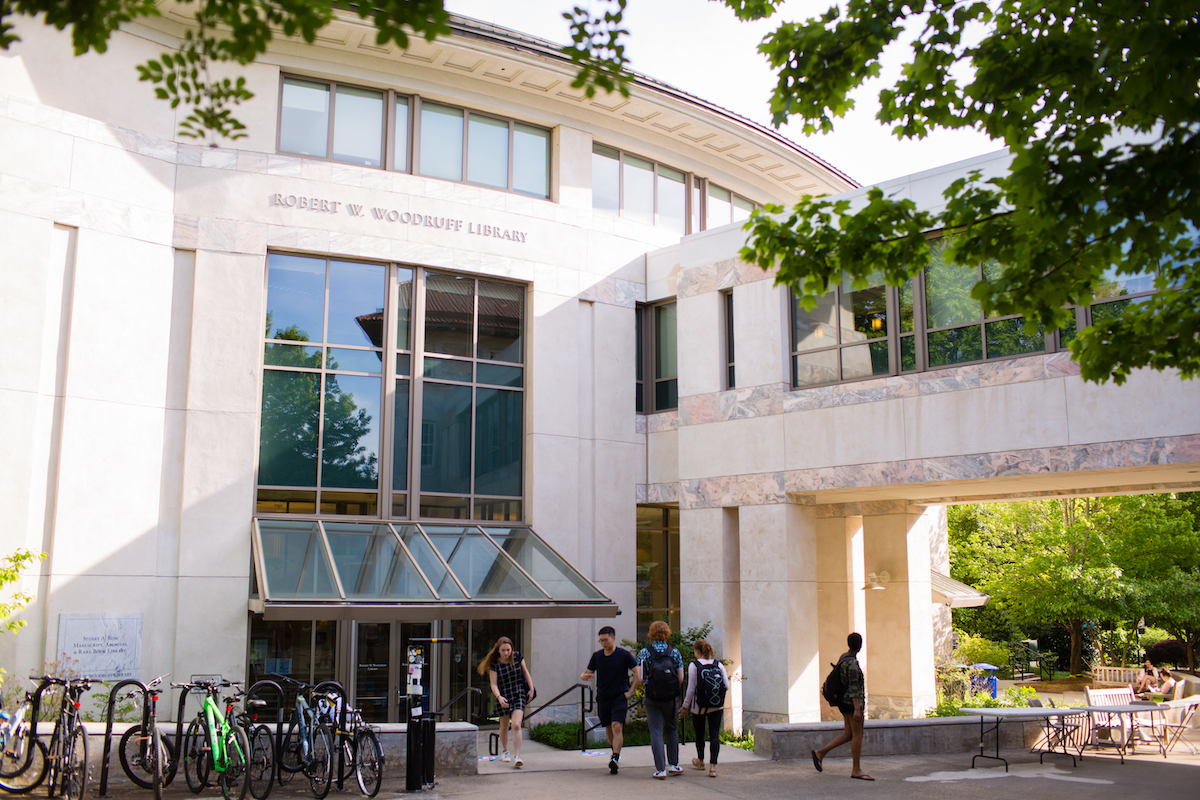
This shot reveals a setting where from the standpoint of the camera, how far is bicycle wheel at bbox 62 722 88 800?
32.1 ft

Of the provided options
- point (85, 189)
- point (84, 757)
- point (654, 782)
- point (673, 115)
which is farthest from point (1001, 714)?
point (85, 189)

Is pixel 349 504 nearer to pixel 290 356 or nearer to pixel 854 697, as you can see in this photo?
pixel 290 356

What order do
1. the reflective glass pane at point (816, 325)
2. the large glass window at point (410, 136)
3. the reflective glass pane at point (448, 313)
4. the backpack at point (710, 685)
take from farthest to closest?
the reflective glass pane at point (448, 313) → the large glass window at point (410, 136) → the reflective glass pane at point (816, 325) → the backpack at point (710, 685)

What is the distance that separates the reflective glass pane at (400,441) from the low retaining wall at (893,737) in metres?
7.07

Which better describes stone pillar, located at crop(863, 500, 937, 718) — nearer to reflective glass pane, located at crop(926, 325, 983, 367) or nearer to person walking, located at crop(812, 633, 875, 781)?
reflective glass pane, located at crop(926, 325, 983, 367)

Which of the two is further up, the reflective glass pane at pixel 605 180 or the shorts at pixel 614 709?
the reflective glass pane at pixel 605 180

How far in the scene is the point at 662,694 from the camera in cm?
1223

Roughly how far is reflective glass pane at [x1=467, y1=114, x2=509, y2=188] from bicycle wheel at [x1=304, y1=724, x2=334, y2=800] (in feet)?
36.1

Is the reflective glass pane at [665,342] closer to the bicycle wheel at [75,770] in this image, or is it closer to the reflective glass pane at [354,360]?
the reflective glass pane at [354,360]

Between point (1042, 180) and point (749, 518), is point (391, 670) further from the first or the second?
point (1042, 180)

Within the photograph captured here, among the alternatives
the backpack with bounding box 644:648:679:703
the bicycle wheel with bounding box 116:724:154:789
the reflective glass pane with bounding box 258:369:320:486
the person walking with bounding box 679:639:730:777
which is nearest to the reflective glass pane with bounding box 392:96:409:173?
the reflective glass pane with bounding box 258:369:320:486

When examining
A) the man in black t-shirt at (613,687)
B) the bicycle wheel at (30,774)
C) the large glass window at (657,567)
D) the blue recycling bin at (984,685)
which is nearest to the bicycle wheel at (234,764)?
the bicycle wheel at (30,774)

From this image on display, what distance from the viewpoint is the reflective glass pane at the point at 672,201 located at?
2128cm

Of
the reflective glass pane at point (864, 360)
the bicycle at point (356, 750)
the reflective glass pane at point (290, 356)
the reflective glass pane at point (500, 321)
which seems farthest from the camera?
the reflective glass pane at point (500, 321)
